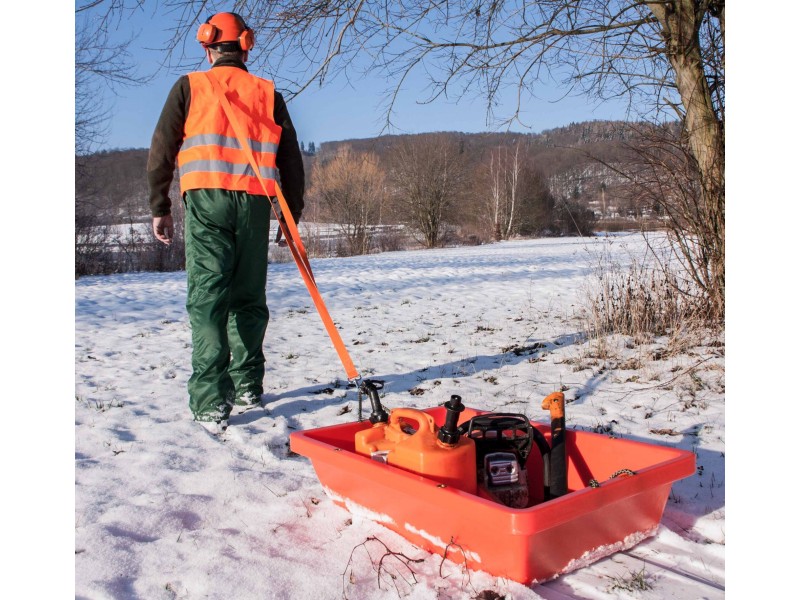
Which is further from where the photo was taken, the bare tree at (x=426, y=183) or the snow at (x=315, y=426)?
the bare tree at (x=426, y=183)

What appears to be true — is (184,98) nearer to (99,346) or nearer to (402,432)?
(402,432)

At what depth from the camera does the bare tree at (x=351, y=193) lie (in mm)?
28844

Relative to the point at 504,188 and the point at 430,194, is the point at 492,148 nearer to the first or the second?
the point at 430,194

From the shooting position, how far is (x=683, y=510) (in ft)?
8.66

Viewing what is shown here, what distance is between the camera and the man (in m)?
3.65

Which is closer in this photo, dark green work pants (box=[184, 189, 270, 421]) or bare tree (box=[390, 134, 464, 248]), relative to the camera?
dark green work pants (box=[184, 189, 270, 421])

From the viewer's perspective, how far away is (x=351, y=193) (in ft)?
99.2

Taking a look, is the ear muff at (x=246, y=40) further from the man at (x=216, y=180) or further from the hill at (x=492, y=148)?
the hill at (x=492, y=148)

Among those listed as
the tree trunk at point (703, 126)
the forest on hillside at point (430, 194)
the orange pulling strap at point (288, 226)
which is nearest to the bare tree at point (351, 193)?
the forest on hillside at point (430, 194)

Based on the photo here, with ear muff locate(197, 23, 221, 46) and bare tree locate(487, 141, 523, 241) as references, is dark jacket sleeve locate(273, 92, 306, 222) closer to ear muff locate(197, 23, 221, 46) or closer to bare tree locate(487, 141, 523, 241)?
ear muff locate(197, 23, 221, 46)

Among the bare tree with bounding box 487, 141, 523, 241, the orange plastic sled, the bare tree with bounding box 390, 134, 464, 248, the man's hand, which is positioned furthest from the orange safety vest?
the bare tree with bounding box 487, 141, 523, 241

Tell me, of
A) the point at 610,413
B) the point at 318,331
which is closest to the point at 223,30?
the point at 610,413

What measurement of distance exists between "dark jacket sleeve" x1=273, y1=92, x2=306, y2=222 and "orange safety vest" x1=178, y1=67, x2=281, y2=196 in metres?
0.20

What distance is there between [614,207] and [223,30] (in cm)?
381
